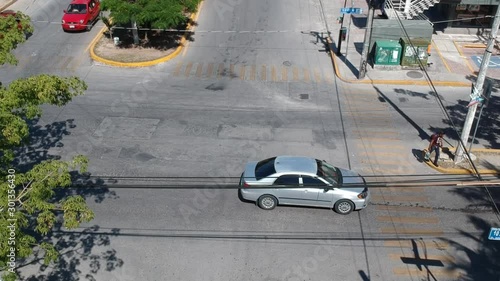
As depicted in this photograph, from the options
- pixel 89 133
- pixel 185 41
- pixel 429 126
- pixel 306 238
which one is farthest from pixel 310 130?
pixel 185 41

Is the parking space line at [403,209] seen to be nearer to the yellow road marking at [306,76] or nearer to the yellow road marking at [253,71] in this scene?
the yellow road marking at [306,76]

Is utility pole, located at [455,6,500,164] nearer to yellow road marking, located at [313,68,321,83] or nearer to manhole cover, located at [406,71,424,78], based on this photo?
manhole cover, located at [406,71,424,78]

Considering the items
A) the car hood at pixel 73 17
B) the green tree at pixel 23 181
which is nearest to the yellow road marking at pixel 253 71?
the car hood at pixel 73 17

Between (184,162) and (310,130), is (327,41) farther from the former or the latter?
(184,162)

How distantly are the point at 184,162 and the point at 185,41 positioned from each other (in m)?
12.6

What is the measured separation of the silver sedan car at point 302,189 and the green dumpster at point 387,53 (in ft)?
37.9

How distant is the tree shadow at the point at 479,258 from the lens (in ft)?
44.7

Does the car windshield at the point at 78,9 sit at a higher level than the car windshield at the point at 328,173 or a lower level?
higher

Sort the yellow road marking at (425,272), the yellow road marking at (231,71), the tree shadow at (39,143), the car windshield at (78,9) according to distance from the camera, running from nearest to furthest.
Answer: the yellow road marking at (425,272)
the tree shadow at (39,143)
the yellow road marking at (231,71)
the car windshield at (78,9)

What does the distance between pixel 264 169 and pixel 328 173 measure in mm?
2137

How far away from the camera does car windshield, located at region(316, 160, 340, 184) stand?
1563cm

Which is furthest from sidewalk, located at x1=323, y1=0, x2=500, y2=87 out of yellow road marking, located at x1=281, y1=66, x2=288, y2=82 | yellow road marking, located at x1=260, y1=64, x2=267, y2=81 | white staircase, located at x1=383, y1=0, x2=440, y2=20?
yellow road marking, located at x1=260, y1=64, x2=267, y2=81

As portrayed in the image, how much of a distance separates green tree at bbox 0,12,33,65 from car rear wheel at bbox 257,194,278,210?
8.41 meters

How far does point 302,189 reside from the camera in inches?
606
